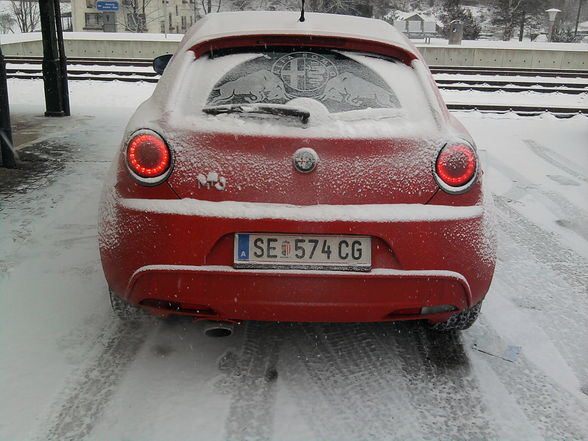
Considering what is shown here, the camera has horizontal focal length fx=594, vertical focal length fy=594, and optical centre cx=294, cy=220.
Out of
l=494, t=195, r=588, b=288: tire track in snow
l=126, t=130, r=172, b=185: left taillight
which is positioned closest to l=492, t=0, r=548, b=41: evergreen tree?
l=494, t=195, r=588, b=288: tire track in snow

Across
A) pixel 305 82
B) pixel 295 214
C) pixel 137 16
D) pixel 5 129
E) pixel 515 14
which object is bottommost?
pixel 5 129

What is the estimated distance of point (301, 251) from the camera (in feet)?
8.19

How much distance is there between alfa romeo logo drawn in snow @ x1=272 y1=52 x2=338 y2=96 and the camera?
278 cm

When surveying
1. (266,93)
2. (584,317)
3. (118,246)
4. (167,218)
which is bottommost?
(584,317)

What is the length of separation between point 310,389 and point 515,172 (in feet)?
18.8

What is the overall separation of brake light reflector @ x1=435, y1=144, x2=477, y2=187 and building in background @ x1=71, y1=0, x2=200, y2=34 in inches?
1673

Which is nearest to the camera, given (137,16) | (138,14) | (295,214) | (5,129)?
(295,214)

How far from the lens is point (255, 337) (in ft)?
10.5

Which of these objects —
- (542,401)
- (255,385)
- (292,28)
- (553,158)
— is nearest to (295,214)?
(255,385)

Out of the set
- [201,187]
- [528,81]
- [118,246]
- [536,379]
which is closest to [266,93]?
[201,187]

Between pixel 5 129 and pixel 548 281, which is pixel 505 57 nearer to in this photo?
pixel 5 129

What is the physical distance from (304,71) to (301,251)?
35.4 inches

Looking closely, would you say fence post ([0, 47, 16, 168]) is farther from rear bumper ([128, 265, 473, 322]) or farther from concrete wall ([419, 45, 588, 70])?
concrete wall ([419, 45, 588, 70])

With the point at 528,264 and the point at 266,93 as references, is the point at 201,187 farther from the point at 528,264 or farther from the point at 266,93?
the point at 528,264
